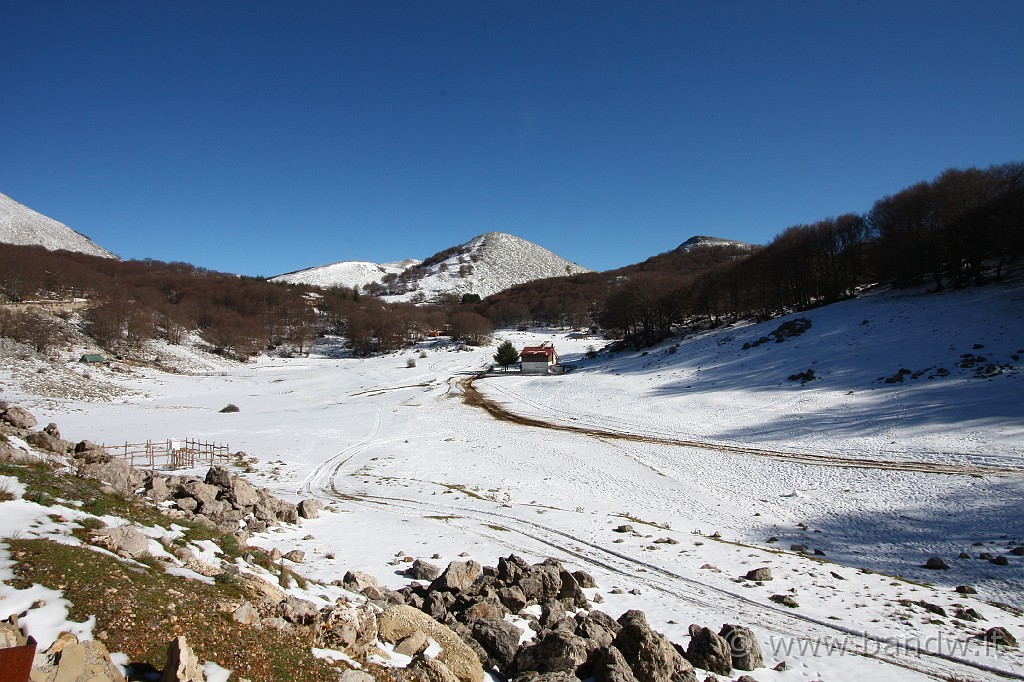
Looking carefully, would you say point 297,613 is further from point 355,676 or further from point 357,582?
point 357,582

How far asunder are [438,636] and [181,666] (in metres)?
3.45

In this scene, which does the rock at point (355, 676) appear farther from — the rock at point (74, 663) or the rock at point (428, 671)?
the rock at point (74, 663)

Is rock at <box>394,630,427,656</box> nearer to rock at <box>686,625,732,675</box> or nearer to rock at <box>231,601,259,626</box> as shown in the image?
rock at <box>231,601,259,626</box>

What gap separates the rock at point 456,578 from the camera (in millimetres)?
9438

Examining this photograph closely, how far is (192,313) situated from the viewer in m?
91.6

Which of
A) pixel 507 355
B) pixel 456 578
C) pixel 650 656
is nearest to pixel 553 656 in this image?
pixel 650 656

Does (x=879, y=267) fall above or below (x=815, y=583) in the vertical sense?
above

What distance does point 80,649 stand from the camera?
4223mm

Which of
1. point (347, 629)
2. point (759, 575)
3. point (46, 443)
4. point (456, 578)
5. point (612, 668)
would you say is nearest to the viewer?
point (347, 629)

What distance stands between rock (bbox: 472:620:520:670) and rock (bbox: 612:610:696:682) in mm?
1551

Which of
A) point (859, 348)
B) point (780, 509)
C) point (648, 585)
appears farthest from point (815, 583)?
point (859, 348)

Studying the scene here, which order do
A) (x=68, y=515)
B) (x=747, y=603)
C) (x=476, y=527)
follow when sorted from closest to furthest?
1. (x=68, y=515)
2. (x=747, y=603)
3. (x=476, y=527)

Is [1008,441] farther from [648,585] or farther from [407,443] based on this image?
[407,443]

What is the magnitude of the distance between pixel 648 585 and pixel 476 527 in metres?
5.76
